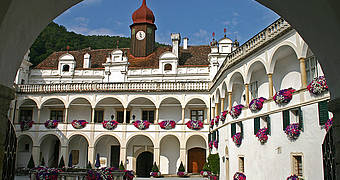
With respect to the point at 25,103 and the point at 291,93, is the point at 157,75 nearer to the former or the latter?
the point at 25,103

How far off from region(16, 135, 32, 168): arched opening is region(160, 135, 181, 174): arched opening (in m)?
13.7

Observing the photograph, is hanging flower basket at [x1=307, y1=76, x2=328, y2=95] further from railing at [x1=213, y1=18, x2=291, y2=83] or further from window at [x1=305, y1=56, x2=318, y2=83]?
railing at [x1=213, y1=18, x2=291, y2=83]

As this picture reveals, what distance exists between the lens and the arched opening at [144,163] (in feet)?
110

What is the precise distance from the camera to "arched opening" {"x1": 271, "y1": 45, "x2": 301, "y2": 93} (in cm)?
1697

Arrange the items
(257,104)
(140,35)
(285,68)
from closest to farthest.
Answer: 1. (285,68)
2. (257,104)
3. (140,35)

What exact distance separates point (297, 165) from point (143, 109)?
A: 2038 centimetres

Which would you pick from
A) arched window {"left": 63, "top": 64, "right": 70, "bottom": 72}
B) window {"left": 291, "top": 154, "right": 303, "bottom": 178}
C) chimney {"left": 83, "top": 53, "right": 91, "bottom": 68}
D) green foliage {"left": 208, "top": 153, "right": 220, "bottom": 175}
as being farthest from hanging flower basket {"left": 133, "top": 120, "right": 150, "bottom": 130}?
window {"left": 291, "top": 154, "right": 303, "bottom": 178}

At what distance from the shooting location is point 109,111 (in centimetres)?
3406

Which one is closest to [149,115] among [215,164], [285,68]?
[215,164]

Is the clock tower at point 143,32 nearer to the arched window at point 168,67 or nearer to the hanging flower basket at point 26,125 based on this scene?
the arched window at point 168,67

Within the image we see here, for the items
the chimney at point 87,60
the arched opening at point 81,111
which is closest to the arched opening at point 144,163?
the arched opening at point 81,111

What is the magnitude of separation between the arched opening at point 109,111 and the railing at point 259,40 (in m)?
13.8

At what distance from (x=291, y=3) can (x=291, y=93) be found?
11.6 metres

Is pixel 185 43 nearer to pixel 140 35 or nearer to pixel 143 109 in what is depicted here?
pixel 140 35
